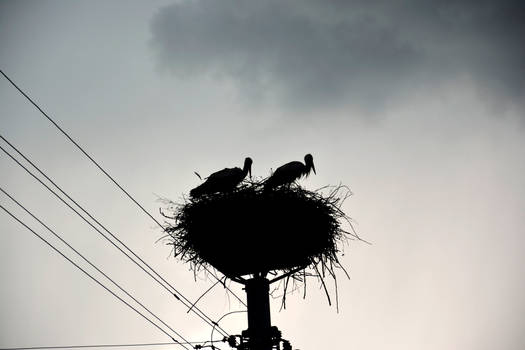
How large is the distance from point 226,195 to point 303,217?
876mm

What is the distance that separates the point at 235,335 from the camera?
609 cm

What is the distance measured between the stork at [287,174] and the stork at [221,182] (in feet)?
1.81

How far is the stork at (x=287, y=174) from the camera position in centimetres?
764

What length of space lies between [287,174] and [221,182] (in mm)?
856

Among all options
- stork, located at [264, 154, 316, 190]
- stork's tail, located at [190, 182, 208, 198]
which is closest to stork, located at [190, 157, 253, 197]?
stork's tail, located at [190, 182, 208, 198]

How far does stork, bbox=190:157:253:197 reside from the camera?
812cm

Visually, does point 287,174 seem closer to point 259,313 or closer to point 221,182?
point 221,182

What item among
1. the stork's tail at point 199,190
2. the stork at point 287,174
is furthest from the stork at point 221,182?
the stork at point 287,174

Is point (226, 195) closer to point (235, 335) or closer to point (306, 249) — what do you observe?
point (306, 249)

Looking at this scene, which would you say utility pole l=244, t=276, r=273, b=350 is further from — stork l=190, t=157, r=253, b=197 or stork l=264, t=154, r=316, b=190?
stork l=190, t=157, r=253, b=197

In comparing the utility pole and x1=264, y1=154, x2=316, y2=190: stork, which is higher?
x1=264, y1=154, x2=316, y2=190: stork

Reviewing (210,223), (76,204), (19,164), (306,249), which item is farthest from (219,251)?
(19,164)

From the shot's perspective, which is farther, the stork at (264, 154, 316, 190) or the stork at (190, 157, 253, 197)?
the stork at (190, 157, 253, 197)

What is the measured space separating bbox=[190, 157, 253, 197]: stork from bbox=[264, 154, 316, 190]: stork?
553mm
